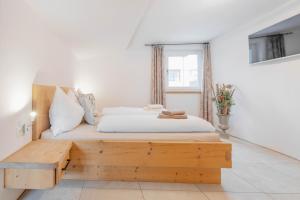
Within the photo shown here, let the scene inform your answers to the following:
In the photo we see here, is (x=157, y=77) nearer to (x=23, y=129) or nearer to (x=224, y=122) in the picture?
(x=224, y=122)

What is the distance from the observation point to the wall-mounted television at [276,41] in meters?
2.52

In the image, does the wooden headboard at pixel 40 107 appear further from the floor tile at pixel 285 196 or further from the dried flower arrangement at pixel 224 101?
the dried flower arrangement at pixel 224 101

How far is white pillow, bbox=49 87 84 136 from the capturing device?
1.86m

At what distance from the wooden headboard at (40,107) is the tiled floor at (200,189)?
22.6 inches

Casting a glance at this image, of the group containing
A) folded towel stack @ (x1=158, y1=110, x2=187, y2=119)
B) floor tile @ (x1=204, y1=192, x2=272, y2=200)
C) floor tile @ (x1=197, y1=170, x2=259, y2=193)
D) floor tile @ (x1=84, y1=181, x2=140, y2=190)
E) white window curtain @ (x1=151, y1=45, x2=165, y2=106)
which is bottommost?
floor tile @ (x1=204, y1=192, x2=272, y2=200)

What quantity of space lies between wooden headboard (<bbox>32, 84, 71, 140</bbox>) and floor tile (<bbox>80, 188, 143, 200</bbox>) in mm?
751

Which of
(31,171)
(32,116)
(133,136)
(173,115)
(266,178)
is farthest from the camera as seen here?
(173,115)

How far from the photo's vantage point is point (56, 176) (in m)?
1.33

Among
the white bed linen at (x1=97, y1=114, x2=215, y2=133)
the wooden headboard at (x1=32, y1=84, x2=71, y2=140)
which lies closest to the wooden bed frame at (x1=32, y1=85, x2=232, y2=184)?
the wooden headboard at (x1=32, y1=84, x2=71, y2=140)

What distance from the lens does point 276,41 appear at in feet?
9.16

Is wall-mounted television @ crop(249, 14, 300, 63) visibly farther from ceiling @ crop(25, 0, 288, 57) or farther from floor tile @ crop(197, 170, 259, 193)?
floor tile @ crop(197, 170, 259, 193)

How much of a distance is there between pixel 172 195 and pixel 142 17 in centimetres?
257

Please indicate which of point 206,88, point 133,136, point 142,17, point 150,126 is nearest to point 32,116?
point 133,136

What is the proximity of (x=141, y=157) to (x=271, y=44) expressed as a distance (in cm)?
270
